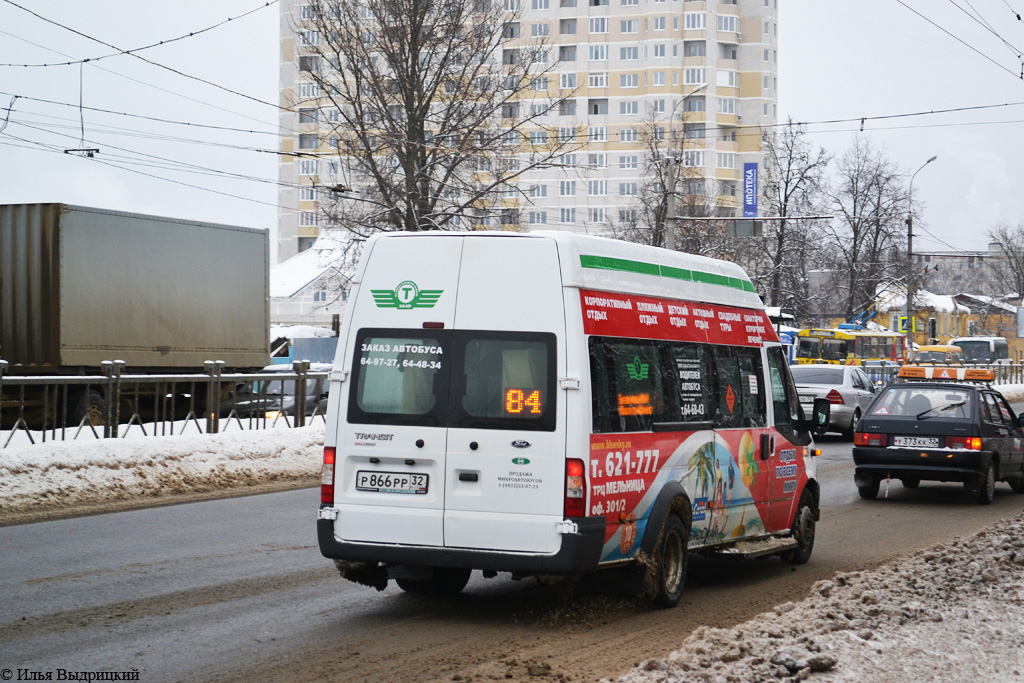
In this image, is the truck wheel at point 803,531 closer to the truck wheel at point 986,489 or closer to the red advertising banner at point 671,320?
the red advertising banner at point 671,320

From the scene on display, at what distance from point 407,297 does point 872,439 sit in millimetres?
10216

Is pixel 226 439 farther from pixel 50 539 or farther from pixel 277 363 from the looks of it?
pixel 277 363

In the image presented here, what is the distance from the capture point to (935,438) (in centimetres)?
1548

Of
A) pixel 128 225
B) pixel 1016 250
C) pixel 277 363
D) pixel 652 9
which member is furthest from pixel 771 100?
pixel 128 225

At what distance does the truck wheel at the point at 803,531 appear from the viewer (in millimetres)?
10125

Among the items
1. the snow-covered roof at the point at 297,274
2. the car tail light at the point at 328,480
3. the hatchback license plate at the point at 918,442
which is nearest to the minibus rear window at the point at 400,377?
the car tail light at the point at 328,480

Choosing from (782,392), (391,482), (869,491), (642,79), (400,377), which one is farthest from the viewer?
(642,79)

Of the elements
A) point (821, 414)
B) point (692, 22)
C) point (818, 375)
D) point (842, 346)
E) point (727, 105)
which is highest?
point (692, 22)

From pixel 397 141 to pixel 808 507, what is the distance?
25.4m

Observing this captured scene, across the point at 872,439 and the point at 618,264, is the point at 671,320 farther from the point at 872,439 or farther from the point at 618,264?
the point at 872,439

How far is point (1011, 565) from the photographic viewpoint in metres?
9.02

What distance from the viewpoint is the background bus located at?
172 ft

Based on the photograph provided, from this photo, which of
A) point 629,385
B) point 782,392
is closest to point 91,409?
point 782,392

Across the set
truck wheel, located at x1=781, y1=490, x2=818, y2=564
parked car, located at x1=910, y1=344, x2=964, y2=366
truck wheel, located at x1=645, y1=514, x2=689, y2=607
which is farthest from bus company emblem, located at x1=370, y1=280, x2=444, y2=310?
parked car, located at x1=910, y1=344, x2=964, y2=366
